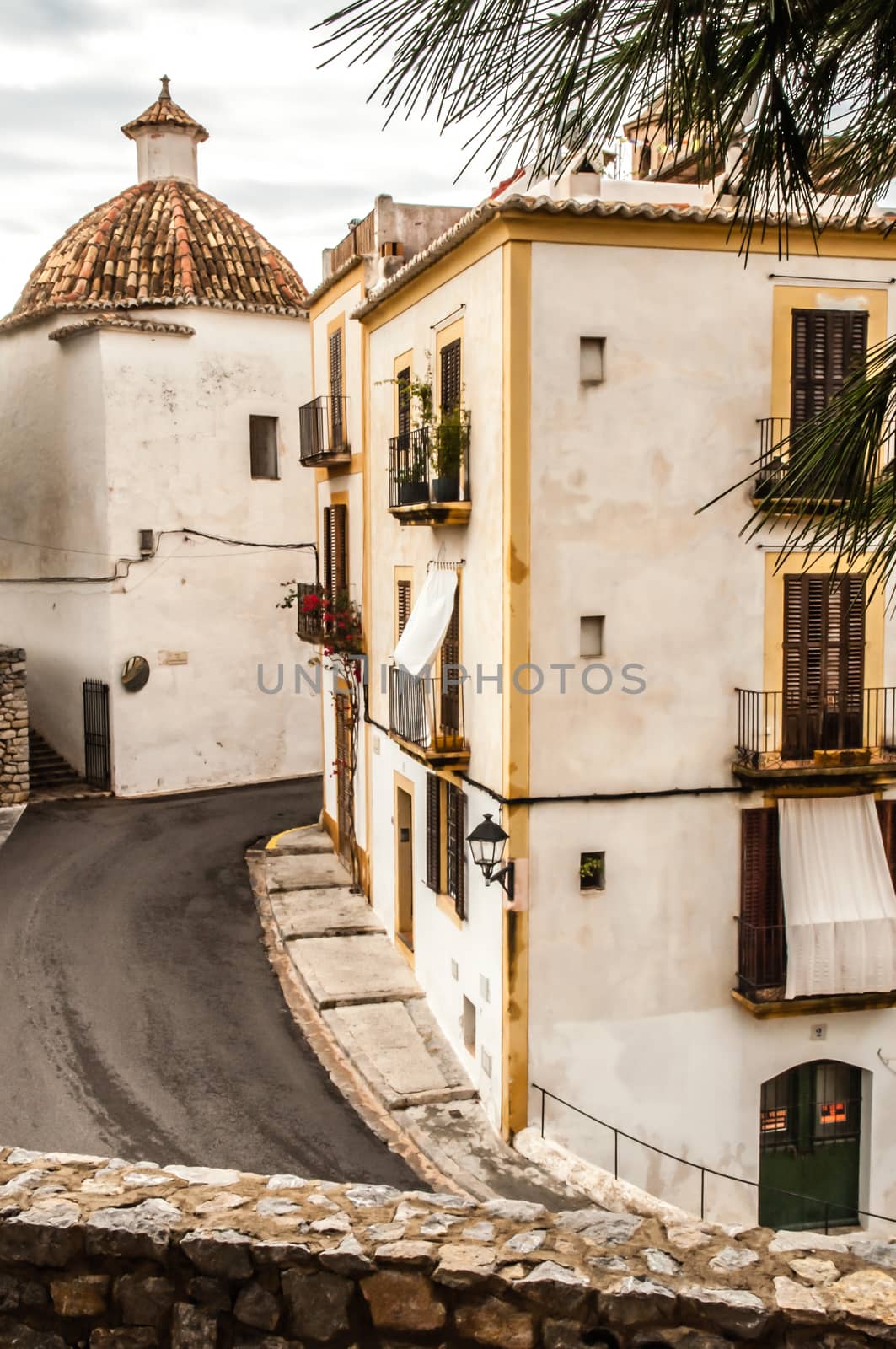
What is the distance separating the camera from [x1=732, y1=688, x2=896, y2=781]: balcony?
14.1 metres

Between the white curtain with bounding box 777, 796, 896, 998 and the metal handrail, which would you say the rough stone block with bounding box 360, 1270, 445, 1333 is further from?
the white curtain with bounding box 777, 796, 896, 998

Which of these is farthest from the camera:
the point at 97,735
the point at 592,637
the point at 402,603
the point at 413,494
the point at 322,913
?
the point at 97,735

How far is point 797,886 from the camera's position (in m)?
14.2

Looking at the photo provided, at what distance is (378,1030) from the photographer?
52.3 ft

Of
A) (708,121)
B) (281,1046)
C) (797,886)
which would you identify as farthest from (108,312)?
(708,121)

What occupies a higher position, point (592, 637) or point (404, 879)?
point (592, 637)

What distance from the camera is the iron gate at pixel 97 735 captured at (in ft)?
86.3

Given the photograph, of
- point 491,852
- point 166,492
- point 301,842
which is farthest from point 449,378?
point 166,492

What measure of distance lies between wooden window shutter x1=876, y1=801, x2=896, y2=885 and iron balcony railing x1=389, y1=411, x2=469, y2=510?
17.7 feet

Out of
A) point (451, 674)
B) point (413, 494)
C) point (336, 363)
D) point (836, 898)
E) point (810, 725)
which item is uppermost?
point (336, 363)

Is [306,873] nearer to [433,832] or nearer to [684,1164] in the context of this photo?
[433,832]

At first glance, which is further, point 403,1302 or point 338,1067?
point 338,1067

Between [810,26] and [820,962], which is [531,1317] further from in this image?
[820,962]

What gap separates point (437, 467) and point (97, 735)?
13.9 meters
